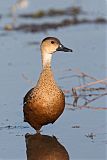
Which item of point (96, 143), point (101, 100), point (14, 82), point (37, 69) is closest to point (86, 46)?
point (37, 69)

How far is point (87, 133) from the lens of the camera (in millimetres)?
8086

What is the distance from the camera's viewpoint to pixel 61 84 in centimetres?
1098

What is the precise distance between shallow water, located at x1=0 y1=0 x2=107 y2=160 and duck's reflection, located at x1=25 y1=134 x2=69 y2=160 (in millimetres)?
64

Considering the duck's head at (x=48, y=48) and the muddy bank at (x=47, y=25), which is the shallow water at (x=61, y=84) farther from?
the duck's head at (x=48, y=48)

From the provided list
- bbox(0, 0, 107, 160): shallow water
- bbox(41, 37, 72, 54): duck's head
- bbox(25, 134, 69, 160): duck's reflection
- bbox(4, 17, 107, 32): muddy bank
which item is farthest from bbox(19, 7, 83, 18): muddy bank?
bbox(25, 134, 69, 160): duck's reflection

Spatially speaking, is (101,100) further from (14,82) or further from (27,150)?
(27,150)

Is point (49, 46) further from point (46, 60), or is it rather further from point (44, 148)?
point (44, 148)

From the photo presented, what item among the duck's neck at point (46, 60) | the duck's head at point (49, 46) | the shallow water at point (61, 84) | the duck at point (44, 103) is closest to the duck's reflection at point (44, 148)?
the shallow water at point (61, 84)

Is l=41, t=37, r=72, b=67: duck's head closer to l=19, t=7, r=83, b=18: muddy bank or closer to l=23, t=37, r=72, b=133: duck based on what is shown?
l=23, t=37, r=72, b=133: duck

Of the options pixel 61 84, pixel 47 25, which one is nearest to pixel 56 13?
pixel 47 25

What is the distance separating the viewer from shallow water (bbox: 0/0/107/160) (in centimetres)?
761

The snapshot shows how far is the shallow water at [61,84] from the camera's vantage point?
7613 millimetres

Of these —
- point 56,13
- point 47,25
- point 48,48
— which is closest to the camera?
point 48,48

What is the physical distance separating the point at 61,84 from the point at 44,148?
3.40 metres
